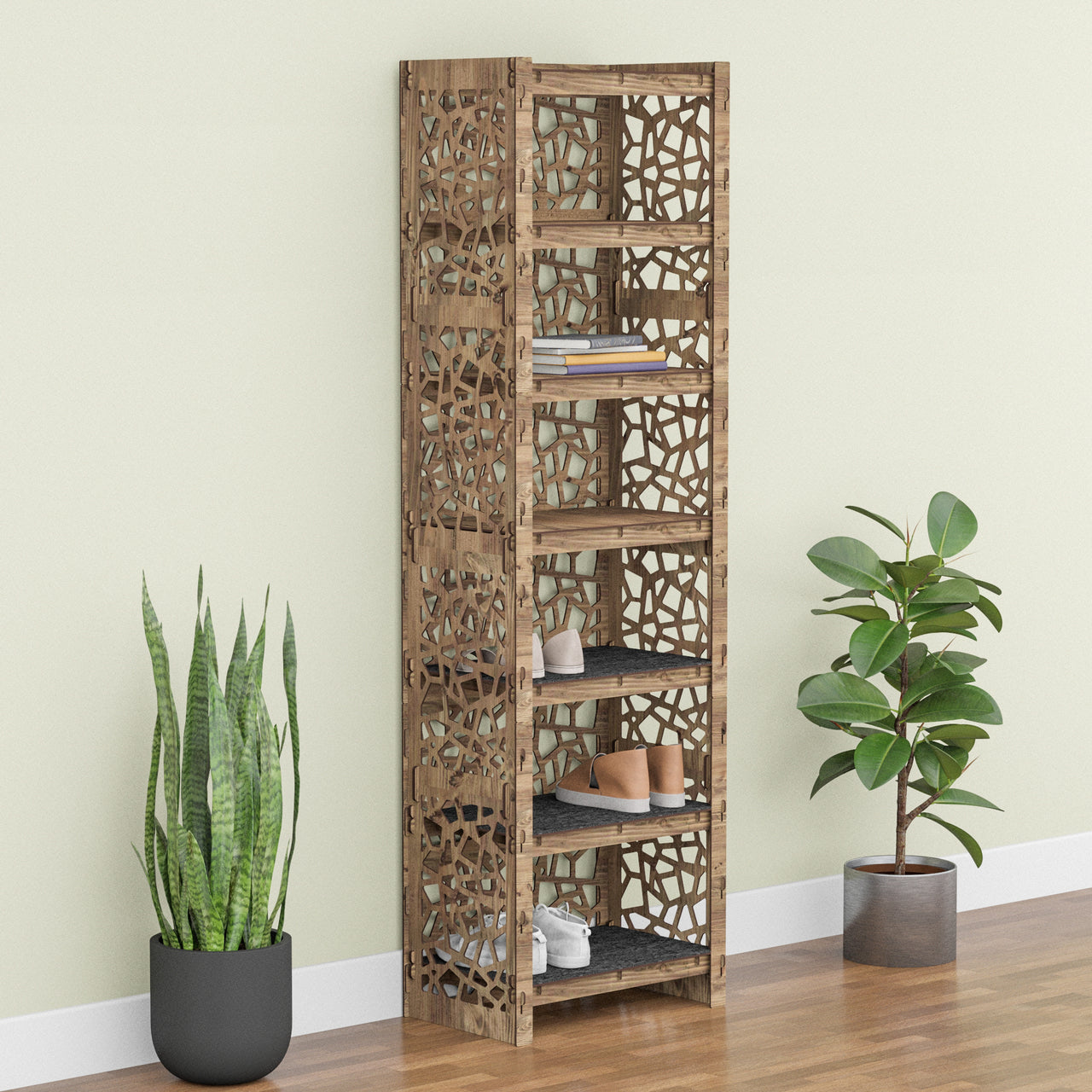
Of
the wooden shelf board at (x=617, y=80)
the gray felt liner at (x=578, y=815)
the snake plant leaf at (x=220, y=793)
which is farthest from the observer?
the gray felt liner at (x=578, y=815)

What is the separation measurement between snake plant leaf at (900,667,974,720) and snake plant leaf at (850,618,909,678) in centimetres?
15

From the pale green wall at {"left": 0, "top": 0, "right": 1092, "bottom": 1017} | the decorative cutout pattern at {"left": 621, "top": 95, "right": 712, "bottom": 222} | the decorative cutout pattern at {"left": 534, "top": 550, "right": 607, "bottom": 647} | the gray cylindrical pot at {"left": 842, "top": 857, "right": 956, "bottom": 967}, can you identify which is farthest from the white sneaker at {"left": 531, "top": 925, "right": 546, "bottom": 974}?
the decorative cutout pattern at {"left": 621, "top": 95, "right": 712, "bottom": 222}

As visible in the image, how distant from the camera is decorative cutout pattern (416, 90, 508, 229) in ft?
13.2

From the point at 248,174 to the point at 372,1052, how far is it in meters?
1.82

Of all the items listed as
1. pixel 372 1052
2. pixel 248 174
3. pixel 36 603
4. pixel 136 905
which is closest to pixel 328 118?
pixel 248 174

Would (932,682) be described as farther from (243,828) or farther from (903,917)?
(243,828)

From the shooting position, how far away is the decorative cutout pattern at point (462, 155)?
158 inches

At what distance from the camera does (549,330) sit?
449cm

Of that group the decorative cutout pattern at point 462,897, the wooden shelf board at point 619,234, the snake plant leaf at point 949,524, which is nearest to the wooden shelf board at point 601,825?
the decorative cutout pattern at point 462,897

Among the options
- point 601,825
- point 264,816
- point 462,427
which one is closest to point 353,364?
point 462,427

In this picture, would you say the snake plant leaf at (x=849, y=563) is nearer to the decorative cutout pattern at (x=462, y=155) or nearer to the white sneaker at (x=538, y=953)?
the white sneaker at (x=538, y=953)

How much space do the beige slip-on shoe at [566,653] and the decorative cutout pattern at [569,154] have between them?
37.3 inches

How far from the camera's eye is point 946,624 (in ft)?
15.4

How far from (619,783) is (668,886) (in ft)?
2.08
